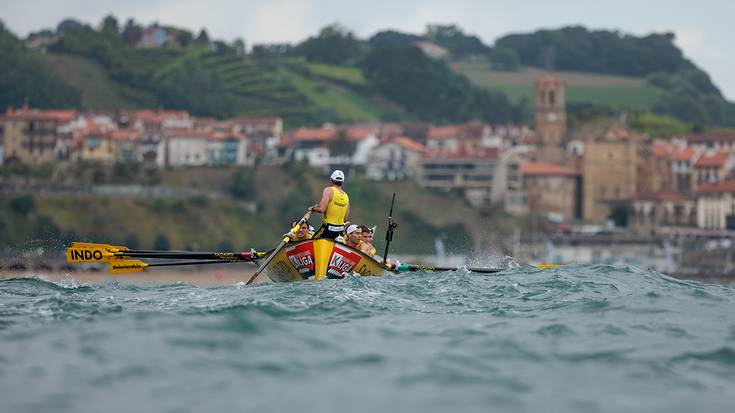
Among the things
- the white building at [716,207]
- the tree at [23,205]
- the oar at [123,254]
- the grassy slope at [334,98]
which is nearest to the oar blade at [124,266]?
the oar at [123,254]

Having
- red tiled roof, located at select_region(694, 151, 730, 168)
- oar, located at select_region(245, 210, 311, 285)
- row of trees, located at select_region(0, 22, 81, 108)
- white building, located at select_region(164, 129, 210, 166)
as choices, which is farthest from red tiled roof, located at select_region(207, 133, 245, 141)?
oar, located at select_region(245, 210, 311, 285)

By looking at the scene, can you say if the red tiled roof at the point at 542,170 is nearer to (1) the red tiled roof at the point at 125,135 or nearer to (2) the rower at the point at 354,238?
(1) the red tiled roof at the point at 125,135

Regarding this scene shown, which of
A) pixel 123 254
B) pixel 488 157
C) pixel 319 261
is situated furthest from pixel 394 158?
pixel 319 261

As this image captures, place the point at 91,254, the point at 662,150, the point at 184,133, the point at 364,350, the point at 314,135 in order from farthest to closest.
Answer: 1. the point at 662,150
2. the point at 314,135
3. the point at 184,133
4. the point at 91,254
5. the point at 364,350

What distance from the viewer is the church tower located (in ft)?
507

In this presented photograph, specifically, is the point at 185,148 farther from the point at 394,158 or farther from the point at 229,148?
the point at 394,158

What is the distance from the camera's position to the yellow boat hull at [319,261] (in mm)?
29453

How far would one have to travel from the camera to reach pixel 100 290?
1124 inches

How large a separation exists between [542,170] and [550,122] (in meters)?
11.8

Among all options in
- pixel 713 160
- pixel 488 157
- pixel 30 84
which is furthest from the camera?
pixel 30 84

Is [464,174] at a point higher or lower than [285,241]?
lower

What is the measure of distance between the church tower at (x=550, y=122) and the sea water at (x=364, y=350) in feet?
417

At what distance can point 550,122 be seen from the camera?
155500 mm

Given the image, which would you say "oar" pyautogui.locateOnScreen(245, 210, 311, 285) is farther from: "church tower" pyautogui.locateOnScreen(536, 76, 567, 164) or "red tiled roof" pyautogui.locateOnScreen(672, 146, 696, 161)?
"church tower" pyautogui.locateOnScreen(536, 76, 567, 164)
